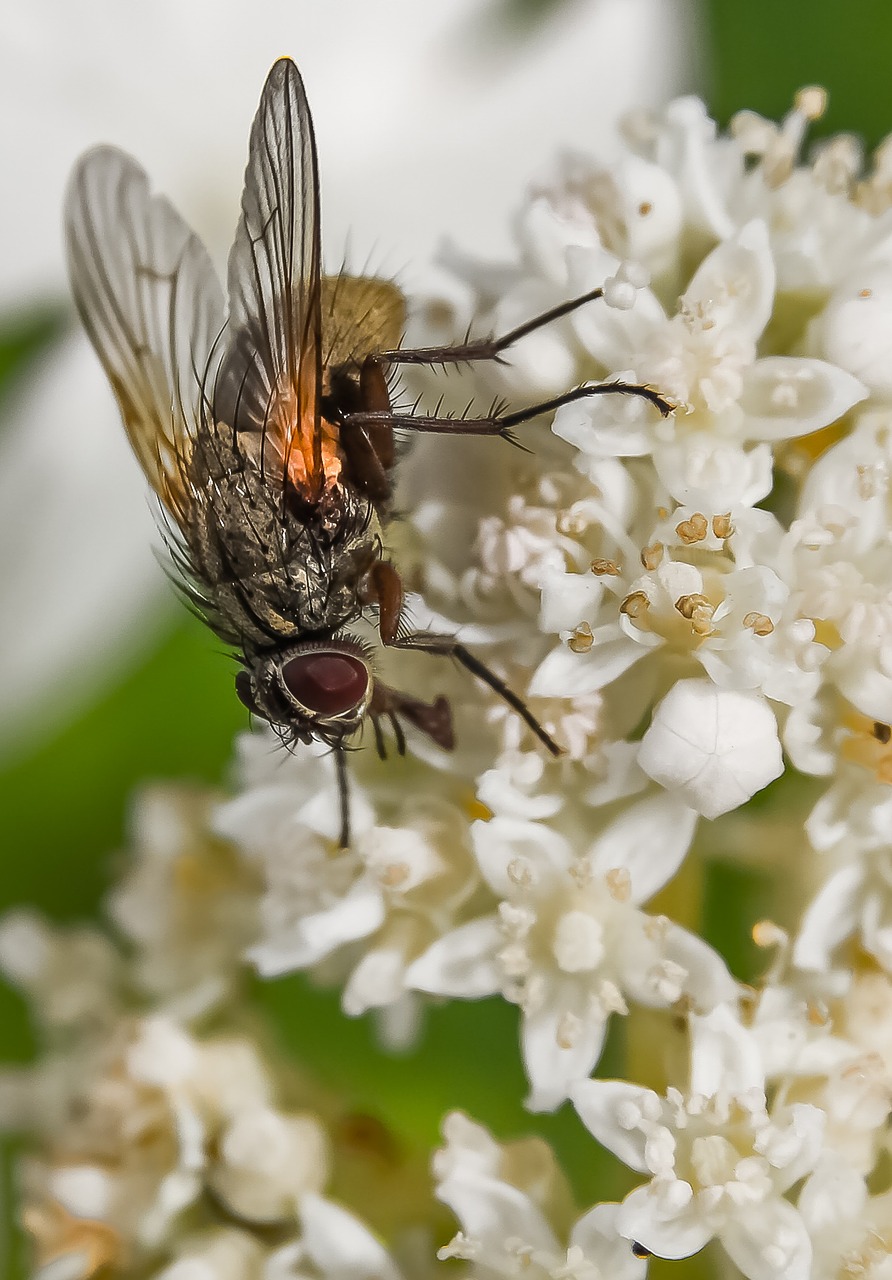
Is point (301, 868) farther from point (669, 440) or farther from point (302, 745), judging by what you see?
point (669, 440)

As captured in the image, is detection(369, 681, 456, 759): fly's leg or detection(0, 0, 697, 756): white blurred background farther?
detection(0, 0, 697, 756): white blurred background

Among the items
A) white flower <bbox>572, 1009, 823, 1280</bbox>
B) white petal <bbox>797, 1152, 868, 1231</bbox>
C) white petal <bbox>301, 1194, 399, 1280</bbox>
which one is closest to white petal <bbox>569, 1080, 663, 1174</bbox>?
white flower <bbox>572, 1009, 823, 1280</bbox>

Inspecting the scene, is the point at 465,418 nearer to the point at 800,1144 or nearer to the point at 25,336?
the point at 800,1144

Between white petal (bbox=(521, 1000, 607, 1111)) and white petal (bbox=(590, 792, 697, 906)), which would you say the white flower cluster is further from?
white petal (bbox=(590, 792, 697, 906))

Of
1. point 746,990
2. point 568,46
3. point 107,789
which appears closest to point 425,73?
point 568,46

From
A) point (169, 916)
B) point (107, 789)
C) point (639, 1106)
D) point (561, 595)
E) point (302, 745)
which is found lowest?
point (107, 789)
